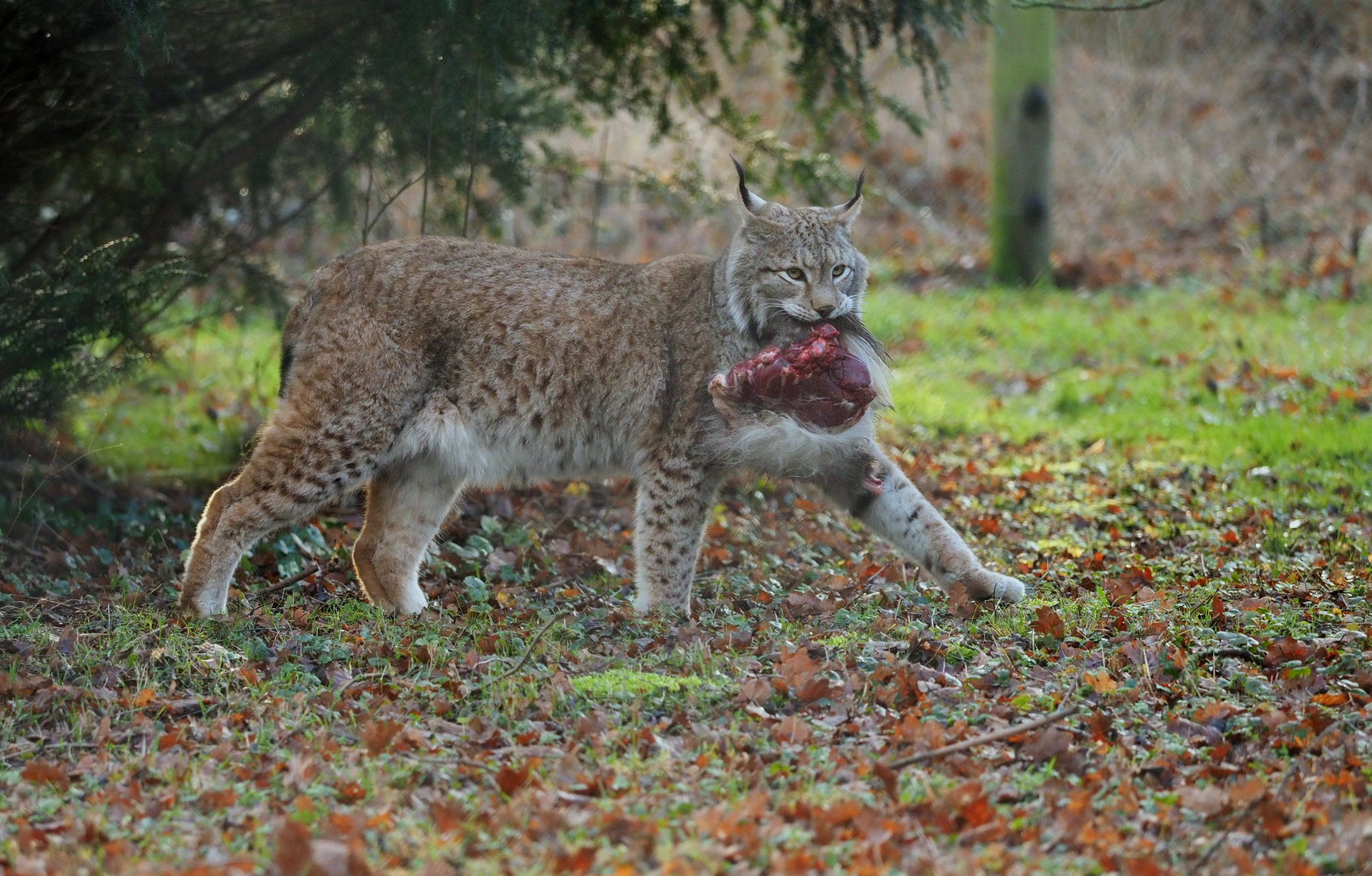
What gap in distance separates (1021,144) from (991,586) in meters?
6.81

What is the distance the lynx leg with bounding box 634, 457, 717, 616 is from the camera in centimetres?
524

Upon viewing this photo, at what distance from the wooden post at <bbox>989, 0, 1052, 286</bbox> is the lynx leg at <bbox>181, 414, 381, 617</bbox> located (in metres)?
7.23

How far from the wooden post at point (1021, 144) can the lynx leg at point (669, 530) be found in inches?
259

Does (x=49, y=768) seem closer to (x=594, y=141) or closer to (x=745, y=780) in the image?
(x=745, y=780)

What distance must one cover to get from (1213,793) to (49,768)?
2.92 metres

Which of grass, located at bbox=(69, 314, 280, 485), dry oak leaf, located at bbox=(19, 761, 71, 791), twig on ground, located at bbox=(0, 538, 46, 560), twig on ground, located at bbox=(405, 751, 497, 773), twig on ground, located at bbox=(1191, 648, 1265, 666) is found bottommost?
grass, located at bbox=(69, 314, 280, 485)

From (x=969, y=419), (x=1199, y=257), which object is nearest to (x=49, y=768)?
(x=969, y=419)

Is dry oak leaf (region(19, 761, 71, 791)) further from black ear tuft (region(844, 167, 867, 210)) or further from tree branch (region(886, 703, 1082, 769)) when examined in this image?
black ear tuft (region(844, 167, 867, 210))

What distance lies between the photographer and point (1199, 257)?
1219 centimetres

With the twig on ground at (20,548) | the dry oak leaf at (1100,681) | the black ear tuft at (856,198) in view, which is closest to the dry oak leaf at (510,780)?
the dry oak leaf at (1100,681)

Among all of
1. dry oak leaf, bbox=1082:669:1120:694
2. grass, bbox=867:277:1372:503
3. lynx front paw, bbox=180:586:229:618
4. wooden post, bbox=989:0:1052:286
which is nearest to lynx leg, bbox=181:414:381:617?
lynx front paw, bbox=180:586:229:618

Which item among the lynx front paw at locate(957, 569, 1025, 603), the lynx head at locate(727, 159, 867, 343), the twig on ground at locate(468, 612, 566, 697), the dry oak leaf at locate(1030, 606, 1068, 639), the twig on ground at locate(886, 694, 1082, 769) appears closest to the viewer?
the twig on ground at locate(886, 694, 1082, 769)

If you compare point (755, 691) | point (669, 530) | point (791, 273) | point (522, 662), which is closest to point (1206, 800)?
point (755, 691)

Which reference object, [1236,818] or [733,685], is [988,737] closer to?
[1236,818]
